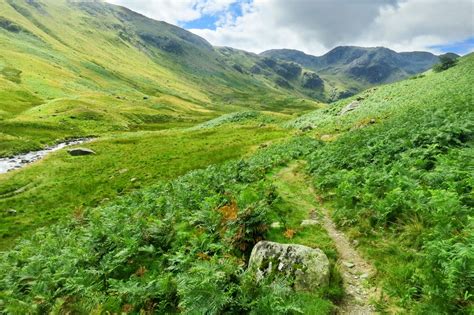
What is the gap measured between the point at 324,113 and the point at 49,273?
62.6 metres

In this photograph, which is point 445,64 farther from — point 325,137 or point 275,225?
point 275,225

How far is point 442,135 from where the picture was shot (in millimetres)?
18922

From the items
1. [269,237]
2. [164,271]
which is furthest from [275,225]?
[164,271]

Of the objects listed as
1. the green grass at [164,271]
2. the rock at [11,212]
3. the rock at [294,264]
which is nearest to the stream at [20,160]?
the rock at [11,212]

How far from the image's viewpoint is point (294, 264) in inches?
414

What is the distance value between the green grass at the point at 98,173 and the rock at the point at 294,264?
2212 cm

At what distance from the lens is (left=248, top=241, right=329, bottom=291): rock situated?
10.1m

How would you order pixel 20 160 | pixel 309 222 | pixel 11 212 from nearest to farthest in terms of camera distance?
pixel 309 222, pixel 11 212, pixel 20 160

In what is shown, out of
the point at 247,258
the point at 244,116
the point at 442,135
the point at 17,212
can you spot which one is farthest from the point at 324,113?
the point at 247,258

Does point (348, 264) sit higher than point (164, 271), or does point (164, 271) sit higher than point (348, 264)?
point (348, 264)

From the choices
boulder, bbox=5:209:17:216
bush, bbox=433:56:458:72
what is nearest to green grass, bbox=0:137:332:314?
boulder, bbox=5:209:17:216

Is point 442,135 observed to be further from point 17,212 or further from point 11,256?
point 17,212

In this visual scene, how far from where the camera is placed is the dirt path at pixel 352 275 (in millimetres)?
9375

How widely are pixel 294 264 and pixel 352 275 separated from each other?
77.4 inches
